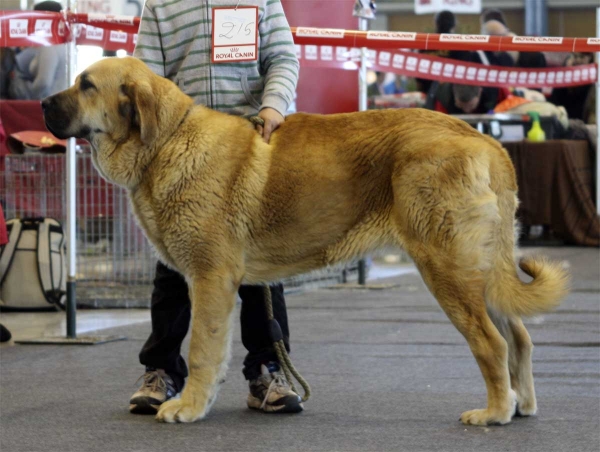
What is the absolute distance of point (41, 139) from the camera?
6312 millimetres

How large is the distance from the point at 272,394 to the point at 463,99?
794 cm

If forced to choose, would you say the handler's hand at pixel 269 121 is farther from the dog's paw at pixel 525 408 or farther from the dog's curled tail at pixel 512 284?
the dog's paw at pixel 525 408

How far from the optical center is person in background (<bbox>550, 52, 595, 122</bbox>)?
11.3 meters

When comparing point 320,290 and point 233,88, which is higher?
point 233,88

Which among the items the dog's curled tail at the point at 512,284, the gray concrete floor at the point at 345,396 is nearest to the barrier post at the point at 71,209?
the gray concrete floor at the point at 345,396

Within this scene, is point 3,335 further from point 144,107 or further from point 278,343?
point 144,107

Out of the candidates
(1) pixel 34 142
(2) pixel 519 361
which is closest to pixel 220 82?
(2) pixel 519 361

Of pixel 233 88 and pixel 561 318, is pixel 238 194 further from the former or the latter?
pixel 561 318

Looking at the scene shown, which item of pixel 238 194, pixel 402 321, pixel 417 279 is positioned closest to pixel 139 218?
pixel 238 194

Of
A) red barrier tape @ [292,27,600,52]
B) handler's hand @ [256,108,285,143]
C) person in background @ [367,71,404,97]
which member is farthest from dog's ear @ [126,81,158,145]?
person in background @ [367,71,404,97]

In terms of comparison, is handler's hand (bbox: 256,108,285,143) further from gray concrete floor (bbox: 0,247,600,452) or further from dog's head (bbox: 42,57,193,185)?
gray concrete floor (bbox: 0,247,600,452)

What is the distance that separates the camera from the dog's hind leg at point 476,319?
296 centimetres

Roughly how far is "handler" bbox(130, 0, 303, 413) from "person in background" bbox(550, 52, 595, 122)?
853 cm

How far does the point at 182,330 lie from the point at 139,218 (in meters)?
0.47
